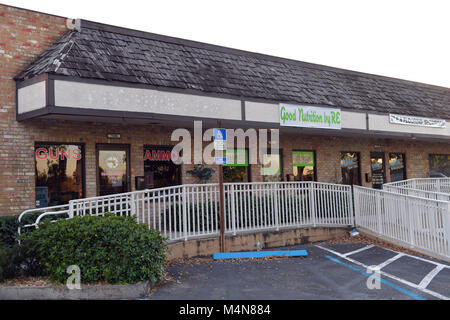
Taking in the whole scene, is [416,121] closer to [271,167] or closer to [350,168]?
[350,168]

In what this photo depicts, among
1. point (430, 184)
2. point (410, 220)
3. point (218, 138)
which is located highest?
point (218, 138)

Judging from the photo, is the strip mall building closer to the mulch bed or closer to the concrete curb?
the mulch bed

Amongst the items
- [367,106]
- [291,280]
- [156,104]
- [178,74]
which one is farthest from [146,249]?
[367,106]

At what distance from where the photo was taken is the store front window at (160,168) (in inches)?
472

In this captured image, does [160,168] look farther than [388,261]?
Yes

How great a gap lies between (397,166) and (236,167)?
28.4ft

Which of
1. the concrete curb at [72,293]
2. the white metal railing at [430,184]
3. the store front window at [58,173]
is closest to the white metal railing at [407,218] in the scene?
A: the white metal railing at [430,184]

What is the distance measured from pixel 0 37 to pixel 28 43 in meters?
0.62

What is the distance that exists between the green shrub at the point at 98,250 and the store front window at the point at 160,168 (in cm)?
493

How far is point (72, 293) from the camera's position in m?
6.32

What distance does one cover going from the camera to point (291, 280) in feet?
24.7

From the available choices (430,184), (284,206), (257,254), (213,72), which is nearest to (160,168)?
(213,72)

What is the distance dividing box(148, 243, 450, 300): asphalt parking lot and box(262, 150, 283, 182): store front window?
486cm

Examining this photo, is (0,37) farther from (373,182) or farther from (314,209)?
(373,182)
